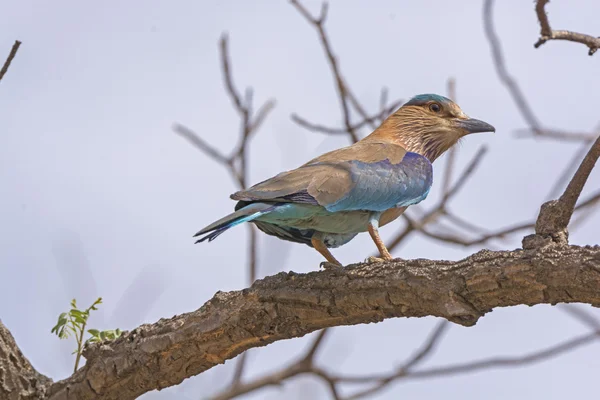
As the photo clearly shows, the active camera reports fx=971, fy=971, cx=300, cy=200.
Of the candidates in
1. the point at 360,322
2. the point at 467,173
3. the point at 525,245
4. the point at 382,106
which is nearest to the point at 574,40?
the point at 525,245

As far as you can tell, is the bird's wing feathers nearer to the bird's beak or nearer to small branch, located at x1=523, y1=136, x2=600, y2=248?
the bird's beak

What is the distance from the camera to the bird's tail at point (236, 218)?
450cm

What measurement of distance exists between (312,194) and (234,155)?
150cm

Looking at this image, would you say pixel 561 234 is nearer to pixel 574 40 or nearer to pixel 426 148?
pixel 574 40

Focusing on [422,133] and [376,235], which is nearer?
[376,235]

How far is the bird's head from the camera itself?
6.70 metres

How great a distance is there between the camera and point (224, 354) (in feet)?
14.6

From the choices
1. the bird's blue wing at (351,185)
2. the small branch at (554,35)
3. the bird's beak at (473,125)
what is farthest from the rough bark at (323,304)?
the bird's beak at (473,125)

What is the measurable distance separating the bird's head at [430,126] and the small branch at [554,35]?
2888 mm

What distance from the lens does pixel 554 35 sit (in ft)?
12.0

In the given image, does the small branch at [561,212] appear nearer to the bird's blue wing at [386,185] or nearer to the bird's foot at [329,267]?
the bird's foot at [329,267]

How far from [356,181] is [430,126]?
1.67m

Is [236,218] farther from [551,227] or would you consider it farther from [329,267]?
[551,227]

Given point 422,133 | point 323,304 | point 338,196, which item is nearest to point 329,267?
point 323,304
